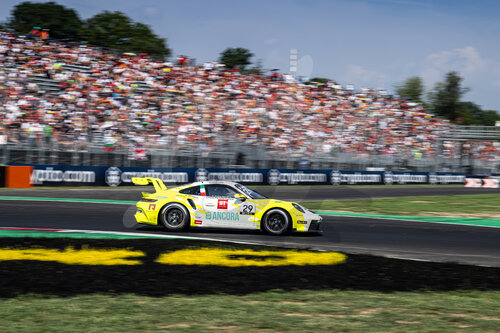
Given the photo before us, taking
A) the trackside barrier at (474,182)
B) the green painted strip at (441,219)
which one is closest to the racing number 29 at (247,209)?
the green painted strip at (441,219)

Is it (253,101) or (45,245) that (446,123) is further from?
(45,245)

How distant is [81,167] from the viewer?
76.9ft

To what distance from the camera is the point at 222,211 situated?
11.3 meters

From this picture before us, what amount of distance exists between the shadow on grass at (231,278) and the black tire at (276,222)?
2.71 m

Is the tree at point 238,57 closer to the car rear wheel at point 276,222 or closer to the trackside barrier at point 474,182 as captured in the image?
the trackside barrier at point 474,182

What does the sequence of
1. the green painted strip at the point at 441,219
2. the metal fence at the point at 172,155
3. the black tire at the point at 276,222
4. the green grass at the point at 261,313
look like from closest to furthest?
the green grass at the point at 261,313 → the black tire at the point at 276,222 → the green painted strip at the point at 441,219 → the metal fence at the point at 172,155

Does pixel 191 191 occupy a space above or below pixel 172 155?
below

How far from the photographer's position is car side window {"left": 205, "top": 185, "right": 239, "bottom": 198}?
1134 centimetres

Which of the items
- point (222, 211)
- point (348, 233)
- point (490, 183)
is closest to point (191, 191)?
point (222, 211)

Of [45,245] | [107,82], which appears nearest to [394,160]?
[107,82]

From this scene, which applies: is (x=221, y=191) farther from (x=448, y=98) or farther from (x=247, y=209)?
(x=448, y=98)

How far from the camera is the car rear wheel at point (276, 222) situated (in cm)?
1122

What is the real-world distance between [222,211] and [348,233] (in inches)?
112

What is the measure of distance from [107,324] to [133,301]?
864mm
